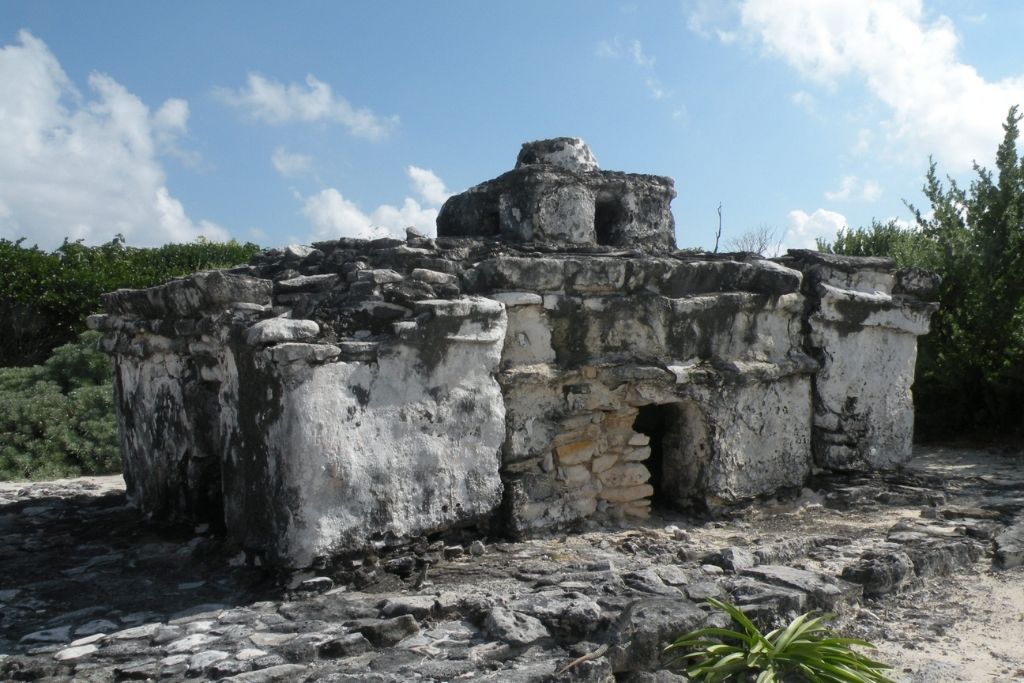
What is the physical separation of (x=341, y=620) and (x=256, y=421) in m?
1.13

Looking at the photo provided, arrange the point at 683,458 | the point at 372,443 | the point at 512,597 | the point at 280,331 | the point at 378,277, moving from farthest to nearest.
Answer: the point at 683,458, the point at 378,277, the point at 372,443, the point at 280,331, the point at 512,597

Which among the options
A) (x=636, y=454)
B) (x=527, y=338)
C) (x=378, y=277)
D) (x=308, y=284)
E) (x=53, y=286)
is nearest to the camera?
(x=378, y=277)

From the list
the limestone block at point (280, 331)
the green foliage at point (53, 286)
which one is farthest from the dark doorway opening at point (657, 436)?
the green foliage at point (53, 286)

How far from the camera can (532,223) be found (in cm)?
658

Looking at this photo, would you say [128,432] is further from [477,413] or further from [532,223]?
[532,223]

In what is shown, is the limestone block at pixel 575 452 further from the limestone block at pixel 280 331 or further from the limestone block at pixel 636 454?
the limestone block at pixel 280 331

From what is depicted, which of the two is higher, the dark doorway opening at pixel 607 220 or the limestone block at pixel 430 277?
the dark doorway opening at pixel 607 220

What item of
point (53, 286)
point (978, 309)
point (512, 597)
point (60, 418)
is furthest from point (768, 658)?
point (53, 286)

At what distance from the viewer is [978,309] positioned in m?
9.63

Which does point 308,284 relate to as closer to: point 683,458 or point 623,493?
point 623,493

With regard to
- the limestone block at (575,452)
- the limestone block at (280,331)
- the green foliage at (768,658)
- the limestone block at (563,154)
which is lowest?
the green foliage at (768,658)

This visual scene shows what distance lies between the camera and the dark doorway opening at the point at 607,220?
6953 millimetres

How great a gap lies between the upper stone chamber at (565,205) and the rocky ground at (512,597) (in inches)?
92.8

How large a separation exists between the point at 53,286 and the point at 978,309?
1265 cm
